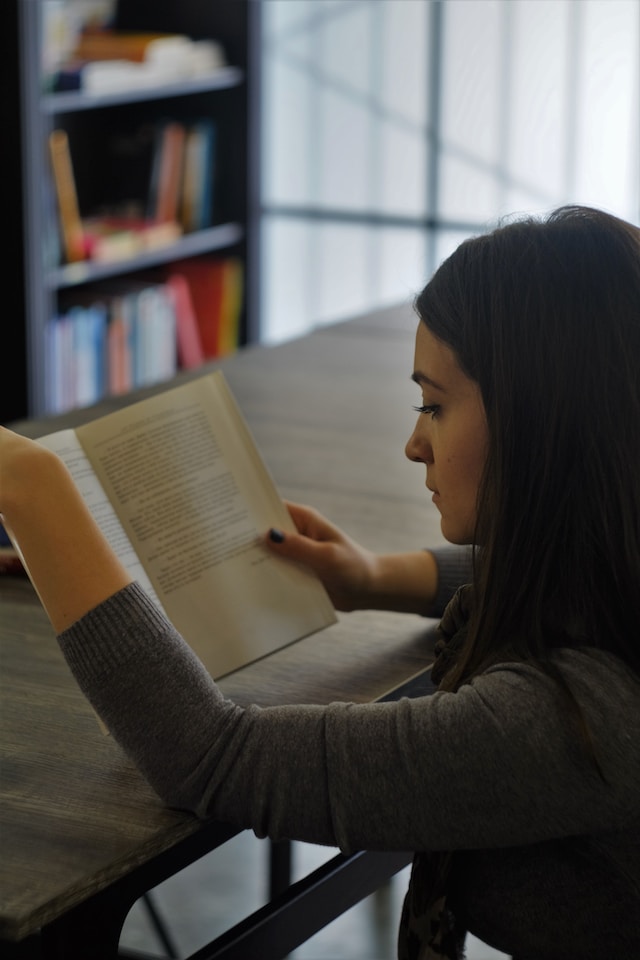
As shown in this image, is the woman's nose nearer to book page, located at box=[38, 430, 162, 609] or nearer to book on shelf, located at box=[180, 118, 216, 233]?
book page, located at box=[38, 430, 162, 609]

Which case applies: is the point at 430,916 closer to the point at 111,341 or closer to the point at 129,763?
the point at 129,763

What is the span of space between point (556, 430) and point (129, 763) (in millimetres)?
376

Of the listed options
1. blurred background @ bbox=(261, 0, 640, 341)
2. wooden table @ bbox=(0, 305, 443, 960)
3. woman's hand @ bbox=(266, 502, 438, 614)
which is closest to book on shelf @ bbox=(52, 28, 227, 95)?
blurred background @ bbox=(261, 0, 640, 341)

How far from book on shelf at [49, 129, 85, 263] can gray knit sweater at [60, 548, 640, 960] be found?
2.49m

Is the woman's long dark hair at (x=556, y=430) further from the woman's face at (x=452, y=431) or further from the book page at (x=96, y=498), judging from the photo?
Answer: the book page at (x=96, y=498)

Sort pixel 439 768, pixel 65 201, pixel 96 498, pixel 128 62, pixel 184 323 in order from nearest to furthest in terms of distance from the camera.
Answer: pixel 439 768 < pixel 96 498 < pixel 65 201 < pixel 128 62 < pixel 184 323

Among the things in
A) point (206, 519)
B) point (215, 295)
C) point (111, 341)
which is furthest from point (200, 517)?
point (215, 295)

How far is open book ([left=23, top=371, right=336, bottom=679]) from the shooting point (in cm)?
108

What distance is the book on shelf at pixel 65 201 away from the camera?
3.22 meters

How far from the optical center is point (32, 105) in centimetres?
303

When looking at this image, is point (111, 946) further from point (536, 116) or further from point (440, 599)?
point (536, 116)

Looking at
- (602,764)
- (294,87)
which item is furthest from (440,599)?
(294,87)

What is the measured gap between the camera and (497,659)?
91 cm

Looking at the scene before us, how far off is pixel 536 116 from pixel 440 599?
256 centimetres
